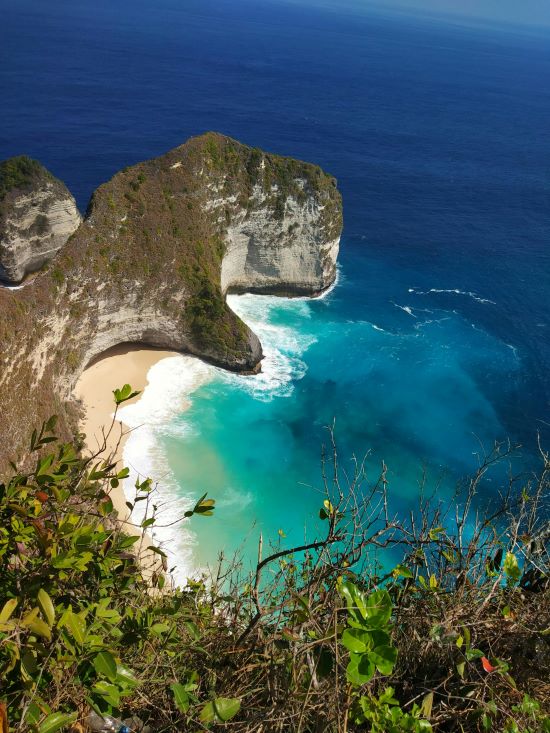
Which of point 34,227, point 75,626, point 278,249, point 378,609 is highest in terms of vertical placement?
point 378,609

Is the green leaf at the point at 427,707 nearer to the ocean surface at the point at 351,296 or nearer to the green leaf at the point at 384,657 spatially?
the green leaf at the point at 384,657

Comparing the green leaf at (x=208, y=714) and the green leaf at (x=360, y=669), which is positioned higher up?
the green leaf at (x=360, y=669)

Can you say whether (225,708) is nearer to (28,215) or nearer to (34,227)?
(28,215)

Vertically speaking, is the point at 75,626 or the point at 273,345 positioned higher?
the point at 75,626

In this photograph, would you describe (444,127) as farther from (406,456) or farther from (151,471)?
(151,471)

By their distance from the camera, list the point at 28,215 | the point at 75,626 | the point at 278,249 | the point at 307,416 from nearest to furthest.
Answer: the point at 75,626 < the point at 307,416 < the point at 278,249 < the point at 28,215

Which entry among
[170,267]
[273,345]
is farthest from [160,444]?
[273,345]

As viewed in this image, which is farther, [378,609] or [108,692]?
[378,609]

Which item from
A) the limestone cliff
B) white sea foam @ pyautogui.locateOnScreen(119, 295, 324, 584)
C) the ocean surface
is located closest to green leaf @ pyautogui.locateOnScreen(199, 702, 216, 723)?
the ocean surface

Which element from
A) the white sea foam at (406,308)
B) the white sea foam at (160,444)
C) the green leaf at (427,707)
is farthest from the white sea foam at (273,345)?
the green leaf at (427,707)
